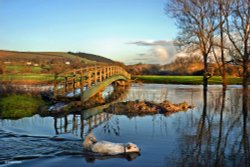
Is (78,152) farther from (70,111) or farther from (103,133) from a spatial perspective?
(70,111)

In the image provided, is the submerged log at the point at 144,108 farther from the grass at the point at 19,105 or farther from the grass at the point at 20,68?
the grass at the point at 20,68

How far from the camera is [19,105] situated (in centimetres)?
1741

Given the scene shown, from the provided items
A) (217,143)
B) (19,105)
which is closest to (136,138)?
(217,143)

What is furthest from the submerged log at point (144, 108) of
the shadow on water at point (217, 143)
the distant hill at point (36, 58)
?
the distant hill at point (36, 58)

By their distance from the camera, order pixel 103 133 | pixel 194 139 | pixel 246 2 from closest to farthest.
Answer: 1. pixel 194 139
2. pixel 103 133
3. pixel 246 2

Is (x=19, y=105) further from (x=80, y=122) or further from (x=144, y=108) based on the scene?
(x=144, y=108)

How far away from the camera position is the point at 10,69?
35.9 metres

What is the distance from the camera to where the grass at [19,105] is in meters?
15.9

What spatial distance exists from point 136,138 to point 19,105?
900cm

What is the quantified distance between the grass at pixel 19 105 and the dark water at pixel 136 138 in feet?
3.53

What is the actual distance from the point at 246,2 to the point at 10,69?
26923 mm

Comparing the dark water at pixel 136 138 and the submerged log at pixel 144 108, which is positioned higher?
the submerged log at pixel 144 108

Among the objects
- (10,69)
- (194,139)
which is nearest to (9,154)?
(194,139)

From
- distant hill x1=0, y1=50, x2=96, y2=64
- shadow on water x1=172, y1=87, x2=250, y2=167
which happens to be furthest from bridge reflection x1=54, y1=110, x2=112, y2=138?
distant hill x1=0, y1=50, x2=96, y2=64
